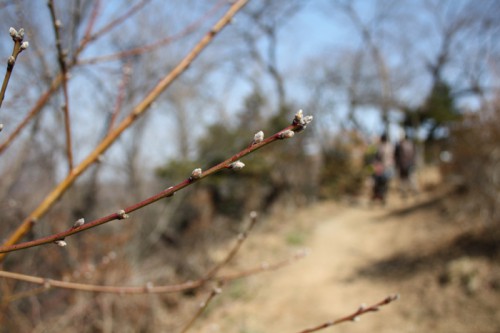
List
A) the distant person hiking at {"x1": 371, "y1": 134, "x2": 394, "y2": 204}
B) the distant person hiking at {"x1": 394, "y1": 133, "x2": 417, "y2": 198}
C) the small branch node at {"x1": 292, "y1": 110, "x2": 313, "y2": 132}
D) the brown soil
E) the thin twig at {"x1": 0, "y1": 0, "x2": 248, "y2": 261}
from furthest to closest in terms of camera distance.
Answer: the distant person hiking at {"x1": 394, "y1": 133, "x2": 417, "y2": 198} < the distant person hiking at {"x1": 371, "y1": 134, "x2": 394, "y2": 204} < the brown soil < the thin twig at {"x1": 0, "y1": 0, "x2": 248, "y2": 261} < the small branch node at {"x1": 292, "y1": 110, "x2": 313, "y2": 132}

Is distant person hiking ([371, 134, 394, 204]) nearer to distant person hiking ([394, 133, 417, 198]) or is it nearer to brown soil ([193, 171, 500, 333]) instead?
distant person hiking ([394, 133, 417, 198])

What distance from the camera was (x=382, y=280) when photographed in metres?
5.97

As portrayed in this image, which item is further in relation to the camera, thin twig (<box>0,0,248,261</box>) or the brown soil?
the brown soil

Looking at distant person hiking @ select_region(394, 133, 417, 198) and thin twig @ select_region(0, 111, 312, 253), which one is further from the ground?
distant person hiking @ select_region(394, 133, 417, 198)

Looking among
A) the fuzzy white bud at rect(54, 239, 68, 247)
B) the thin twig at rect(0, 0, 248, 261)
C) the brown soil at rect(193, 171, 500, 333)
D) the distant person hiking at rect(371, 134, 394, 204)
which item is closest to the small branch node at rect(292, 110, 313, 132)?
the fuzzy white bud at rect(54, 239, 68, 247)

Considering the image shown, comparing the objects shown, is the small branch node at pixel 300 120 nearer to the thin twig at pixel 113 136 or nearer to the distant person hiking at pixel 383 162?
the thin twig at pixel 113 136

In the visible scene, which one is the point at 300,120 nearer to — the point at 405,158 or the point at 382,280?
the point at 382,280

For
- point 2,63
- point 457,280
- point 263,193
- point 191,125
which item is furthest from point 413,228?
point 191,125

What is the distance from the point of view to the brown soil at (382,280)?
15.4 ft

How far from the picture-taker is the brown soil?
471 centimetres

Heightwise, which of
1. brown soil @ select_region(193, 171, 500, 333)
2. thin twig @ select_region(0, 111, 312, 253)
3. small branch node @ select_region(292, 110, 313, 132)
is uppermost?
small branch node @ select_region(292, 110, 313, 132)

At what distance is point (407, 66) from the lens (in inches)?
875

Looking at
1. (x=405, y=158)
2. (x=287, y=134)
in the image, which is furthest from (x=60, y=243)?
(x=405, y=158)

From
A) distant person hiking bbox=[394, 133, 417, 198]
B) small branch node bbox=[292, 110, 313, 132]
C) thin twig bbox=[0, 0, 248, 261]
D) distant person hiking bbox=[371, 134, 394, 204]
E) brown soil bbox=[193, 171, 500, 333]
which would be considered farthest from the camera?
distant person hiking bbox=[394, 133, 417, 198]
